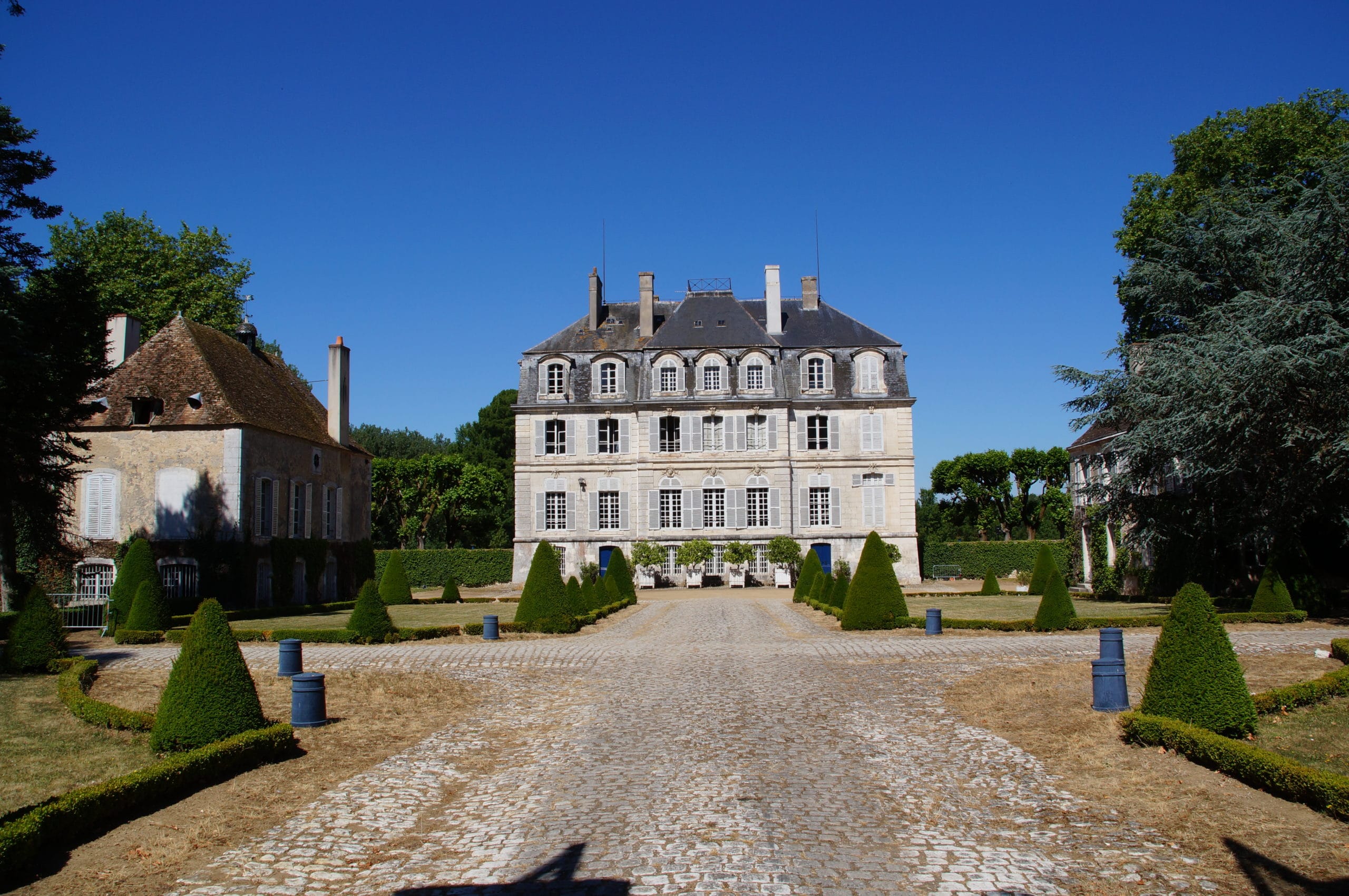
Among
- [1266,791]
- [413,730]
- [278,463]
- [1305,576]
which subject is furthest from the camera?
[278,463]

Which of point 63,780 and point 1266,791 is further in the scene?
point 63,780

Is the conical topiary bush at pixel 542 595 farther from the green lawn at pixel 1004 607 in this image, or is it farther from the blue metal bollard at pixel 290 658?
the green lawn at pixel 1004 607

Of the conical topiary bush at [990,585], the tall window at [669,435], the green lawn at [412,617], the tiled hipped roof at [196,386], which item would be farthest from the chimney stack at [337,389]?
the conical topiary bush at [990,585]

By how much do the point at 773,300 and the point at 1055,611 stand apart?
25.3 metres

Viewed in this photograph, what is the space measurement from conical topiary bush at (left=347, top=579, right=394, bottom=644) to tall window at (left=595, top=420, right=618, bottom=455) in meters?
22.4

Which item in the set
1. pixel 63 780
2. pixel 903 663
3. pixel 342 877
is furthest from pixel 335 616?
pixel 342 877

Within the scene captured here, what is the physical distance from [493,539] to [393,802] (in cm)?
5407

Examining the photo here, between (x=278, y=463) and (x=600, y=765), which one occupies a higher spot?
(x=278, y=463)

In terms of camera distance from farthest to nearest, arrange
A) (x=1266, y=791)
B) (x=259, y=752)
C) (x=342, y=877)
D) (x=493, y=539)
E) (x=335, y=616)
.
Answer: (x=493, y=539) → (x=335, y=616) → (x=259, y=752) → (x=1266, y=791) → (x=342, y=877)

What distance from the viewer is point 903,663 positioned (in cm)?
1341

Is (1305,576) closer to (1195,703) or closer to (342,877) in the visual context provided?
(1195,703)

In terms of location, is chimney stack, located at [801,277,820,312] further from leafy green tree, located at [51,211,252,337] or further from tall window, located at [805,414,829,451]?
leafy green tree, located at [51,211,252,337]

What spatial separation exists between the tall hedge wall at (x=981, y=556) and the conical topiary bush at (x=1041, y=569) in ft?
41.8

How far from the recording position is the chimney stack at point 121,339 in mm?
28344
